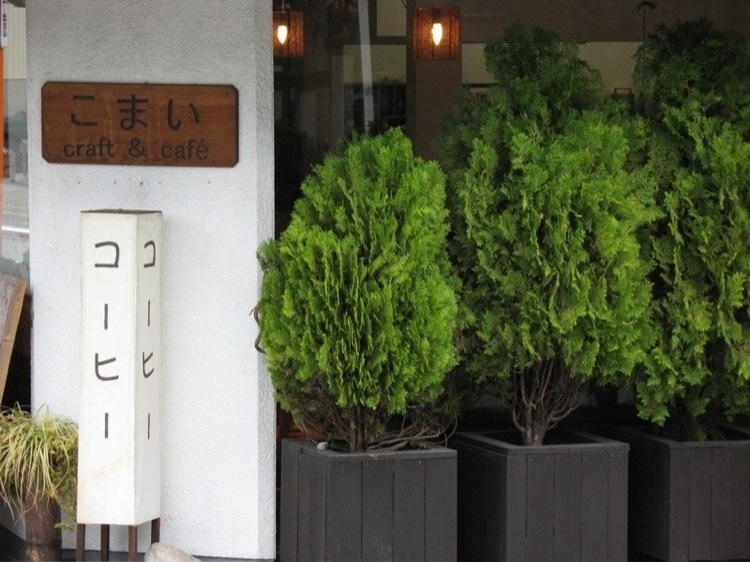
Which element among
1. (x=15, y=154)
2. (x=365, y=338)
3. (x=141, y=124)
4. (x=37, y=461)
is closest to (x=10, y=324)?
(x=37, y=461)

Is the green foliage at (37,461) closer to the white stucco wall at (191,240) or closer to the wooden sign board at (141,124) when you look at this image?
the white stucco wall at (191,240)

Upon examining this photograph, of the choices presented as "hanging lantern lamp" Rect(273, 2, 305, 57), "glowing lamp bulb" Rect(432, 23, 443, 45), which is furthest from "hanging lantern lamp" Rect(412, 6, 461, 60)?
"hanging lantern lamp" Rect(273, 2, 305, 57)

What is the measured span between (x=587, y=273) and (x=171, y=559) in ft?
7.94

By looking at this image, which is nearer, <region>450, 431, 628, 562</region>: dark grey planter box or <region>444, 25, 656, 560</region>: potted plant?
<region>444, 25, 656, 560</region>: potted plant

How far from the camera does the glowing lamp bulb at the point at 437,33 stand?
7418 millimetres

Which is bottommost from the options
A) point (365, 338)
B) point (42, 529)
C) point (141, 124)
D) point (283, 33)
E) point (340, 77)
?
point (42, 529)

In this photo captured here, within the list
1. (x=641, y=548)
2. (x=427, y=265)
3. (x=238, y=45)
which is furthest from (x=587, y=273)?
(x=238, y=45)

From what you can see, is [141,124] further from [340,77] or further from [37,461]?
[37,461]

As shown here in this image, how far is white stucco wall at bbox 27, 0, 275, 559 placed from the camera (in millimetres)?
6738

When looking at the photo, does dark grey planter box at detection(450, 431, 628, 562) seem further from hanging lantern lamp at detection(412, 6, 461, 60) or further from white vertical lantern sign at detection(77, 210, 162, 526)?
hanging lantern lamp at detection(412, 6, 461, 60)

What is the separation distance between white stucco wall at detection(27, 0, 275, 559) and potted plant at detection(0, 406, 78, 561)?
29 centimetres

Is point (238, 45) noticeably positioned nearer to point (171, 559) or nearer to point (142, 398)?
point (142, 398)

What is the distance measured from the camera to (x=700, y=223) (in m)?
6.61

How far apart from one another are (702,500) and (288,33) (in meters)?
3.28
